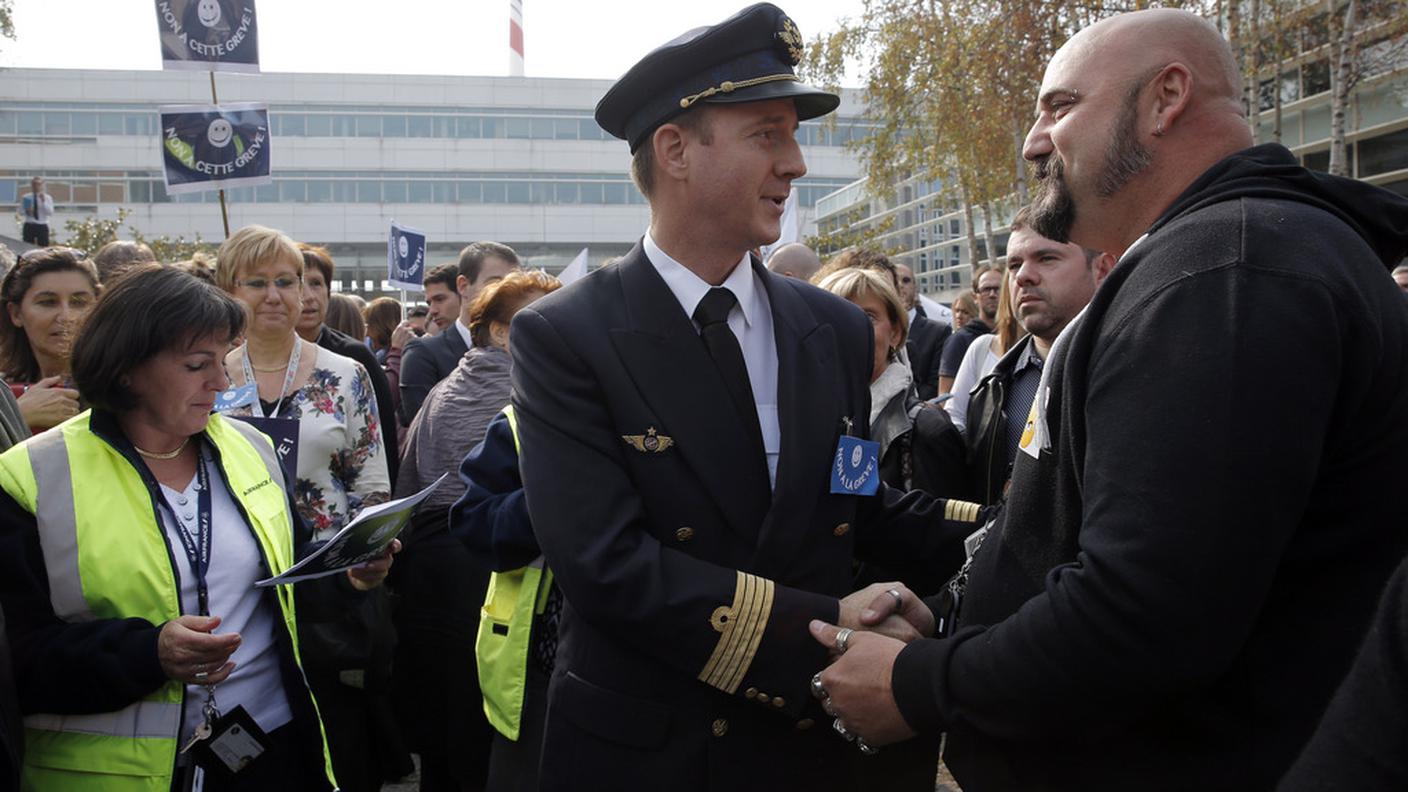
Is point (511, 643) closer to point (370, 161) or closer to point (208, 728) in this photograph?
point (208, 728)

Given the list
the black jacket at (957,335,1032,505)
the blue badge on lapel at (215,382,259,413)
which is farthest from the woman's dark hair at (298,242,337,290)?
the black jacket at (957,335,1032,505)

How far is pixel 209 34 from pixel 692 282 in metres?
6.68

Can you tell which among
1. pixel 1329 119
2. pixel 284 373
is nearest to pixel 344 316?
pixel 284 373

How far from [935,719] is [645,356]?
0.92 m

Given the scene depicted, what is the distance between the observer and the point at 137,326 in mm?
2797

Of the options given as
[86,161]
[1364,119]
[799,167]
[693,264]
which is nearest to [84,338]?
[693,264]

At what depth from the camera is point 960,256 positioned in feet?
188

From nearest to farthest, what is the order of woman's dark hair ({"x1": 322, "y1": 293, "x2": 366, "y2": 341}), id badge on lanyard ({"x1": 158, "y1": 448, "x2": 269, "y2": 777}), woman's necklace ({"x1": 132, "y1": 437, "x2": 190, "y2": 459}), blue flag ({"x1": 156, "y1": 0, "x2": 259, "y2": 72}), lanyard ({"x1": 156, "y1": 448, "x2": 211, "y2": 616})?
id badge on lanyard ({"x1": 158, "y1": 448, "x2": 269, "y2": 777}) → lanyard ({"x1": 156, "y1": 448, "x2": 211, "y2": 616}) → woman's necklace ({"x1": 132, "y1": 437, "x2": 190, "y2": 459}) → blue flag ({"x1": 156, "y1": 0, "x2": 259, "y2": 72}) → woman's dark hair ({"x1": 322, "y1": 293, "x2": 366, "y2": 341})

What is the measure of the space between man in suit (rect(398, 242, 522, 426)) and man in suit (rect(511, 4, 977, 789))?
3.75 metres

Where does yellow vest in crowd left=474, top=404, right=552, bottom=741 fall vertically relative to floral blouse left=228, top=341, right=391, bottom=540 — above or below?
below

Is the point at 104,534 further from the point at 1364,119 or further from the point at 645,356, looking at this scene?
the point at 1364,119

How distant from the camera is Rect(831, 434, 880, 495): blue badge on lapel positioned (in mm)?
2328

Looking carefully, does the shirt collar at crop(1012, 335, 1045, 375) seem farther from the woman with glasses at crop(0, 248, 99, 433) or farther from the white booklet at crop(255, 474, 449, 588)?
the woman with glasses at crop(0, 248, 99, 433)

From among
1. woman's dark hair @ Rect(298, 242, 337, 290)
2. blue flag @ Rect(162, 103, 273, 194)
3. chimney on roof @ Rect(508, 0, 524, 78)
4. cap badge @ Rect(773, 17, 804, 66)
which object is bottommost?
woman's dark hair @ Rect(298, 242, 337, 290)
